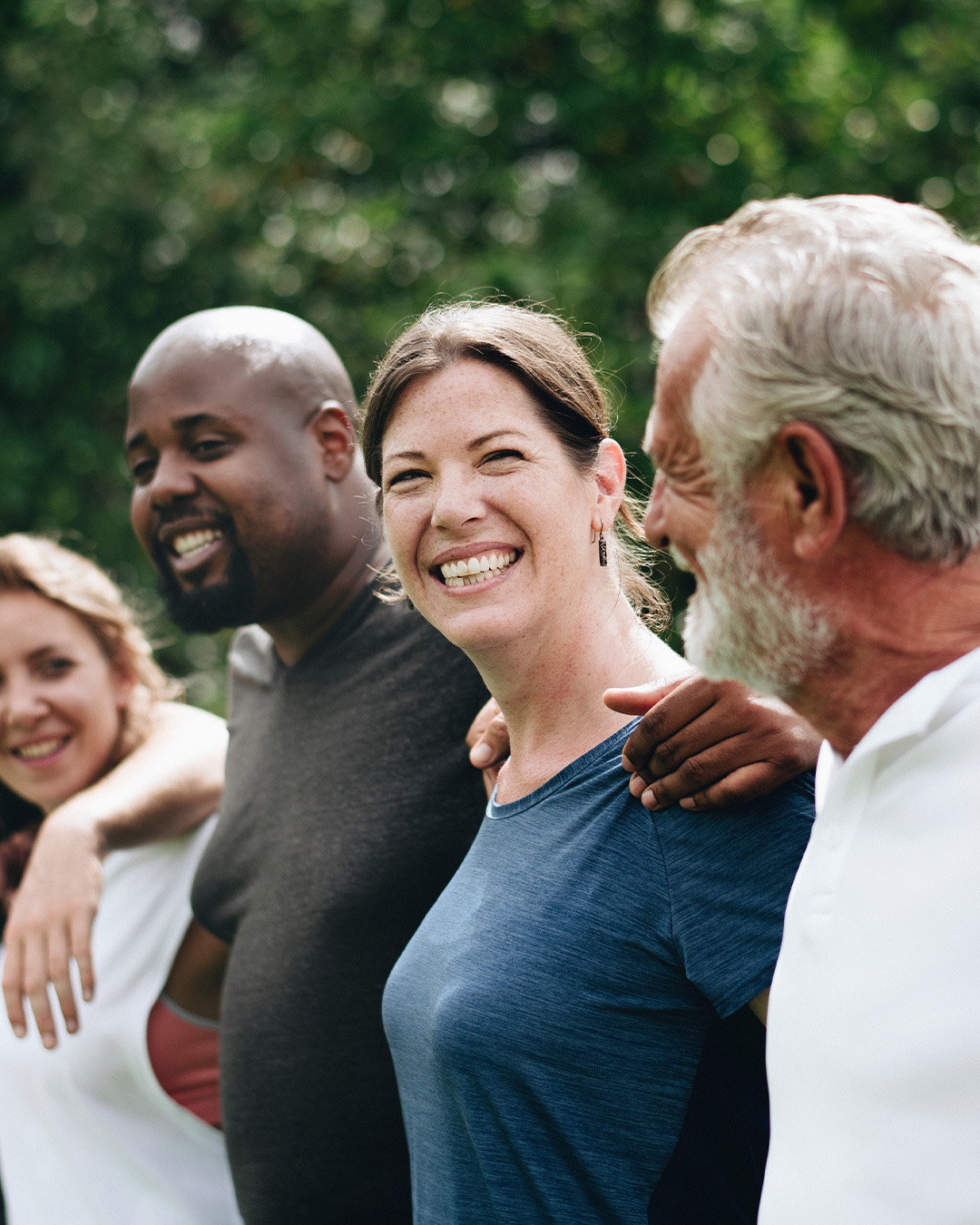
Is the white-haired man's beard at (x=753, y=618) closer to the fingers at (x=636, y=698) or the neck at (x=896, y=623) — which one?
the neck at (x=896, y=623)

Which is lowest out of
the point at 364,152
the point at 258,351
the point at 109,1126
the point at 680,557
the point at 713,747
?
the point at 109,1126

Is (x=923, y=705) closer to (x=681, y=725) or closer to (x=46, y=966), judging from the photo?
(x=681, y=725)

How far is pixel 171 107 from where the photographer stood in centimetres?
764

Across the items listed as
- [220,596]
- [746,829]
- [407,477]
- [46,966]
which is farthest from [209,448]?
[746,829]

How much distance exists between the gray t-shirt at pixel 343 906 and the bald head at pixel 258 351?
1.58 ft

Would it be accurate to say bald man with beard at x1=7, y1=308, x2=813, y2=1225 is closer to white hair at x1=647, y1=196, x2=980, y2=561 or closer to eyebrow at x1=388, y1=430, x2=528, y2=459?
eyebrow at x1=388, y1=430, x2=528, y2=459

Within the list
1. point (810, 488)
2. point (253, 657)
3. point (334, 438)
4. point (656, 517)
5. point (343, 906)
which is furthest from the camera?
point (253, 657)

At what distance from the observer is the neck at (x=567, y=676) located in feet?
5.80

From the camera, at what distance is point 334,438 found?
8.50 ft

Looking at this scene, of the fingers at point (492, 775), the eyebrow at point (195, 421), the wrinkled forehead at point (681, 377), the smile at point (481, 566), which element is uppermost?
the eyebrow at point (195, 421)

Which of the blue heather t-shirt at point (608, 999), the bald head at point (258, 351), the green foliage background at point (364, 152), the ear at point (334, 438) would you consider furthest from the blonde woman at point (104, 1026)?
the green foliage background at point (364, 152)

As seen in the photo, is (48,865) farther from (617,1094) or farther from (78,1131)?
(617,1094)

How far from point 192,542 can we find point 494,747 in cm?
87

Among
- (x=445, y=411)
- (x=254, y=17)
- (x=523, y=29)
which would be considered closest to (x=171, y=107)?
(x=254, y=17)
